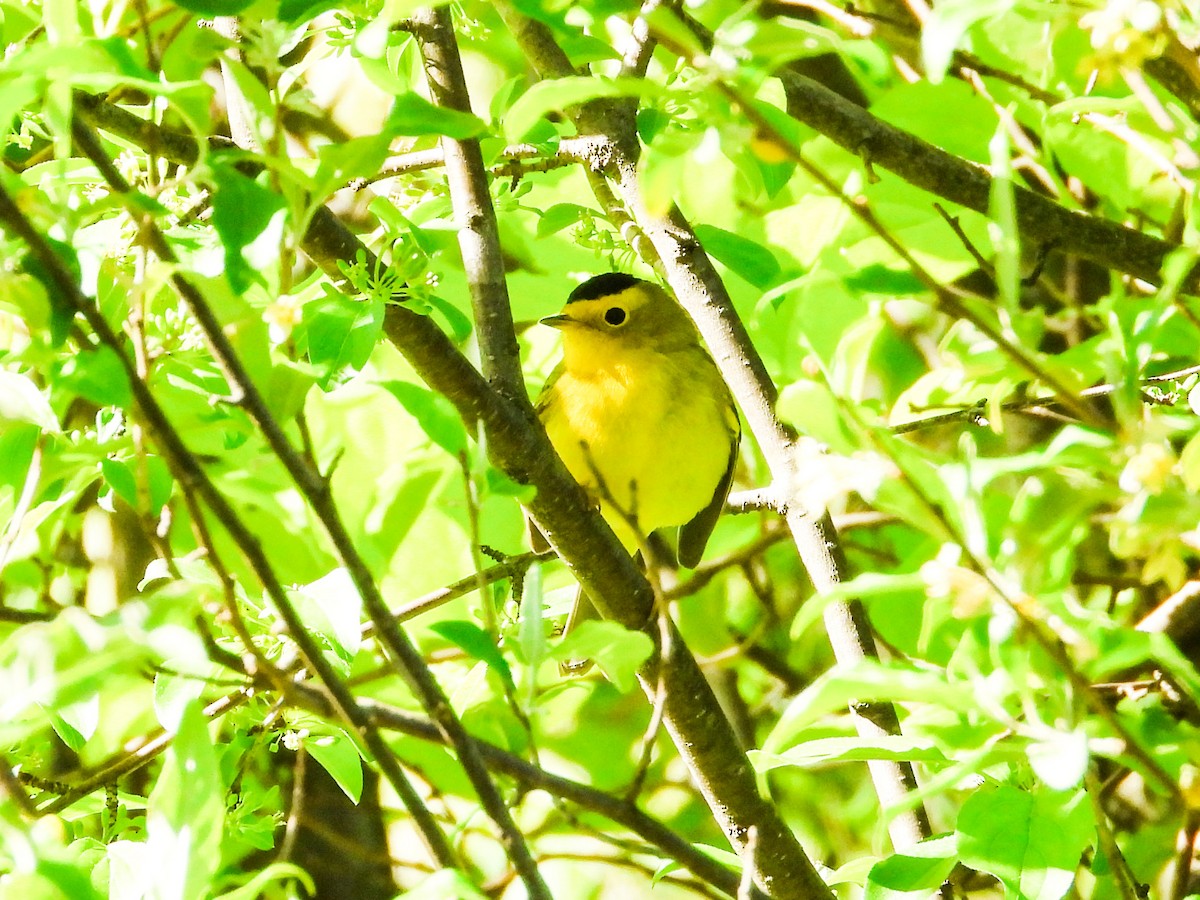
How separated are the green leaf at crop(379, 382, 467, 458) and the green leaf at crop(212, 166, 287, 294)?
15 centimetres

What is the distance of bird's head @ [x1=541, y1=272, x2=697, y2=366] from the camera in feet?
10.2

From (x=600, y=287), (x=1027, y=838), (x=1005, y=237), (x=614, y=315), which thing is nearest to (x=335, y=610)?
(x=1027, y=838)

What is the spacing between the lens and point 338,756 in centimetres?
153

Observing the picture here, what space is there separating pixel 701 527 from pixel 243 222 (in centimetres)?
204

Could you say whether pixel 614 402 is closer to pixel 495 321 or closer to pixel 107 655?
pixel 495 321

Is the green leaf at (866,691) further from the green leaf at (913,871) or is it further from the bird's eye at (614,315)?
the bird's eye at (614,315)

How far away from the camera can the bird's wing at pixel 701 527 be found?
9.34 feet

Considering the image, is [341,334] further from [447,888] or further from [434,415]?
[447,888]

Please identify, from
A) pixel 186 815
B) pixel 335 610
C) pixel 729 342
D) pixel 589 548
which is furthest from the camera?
pixel 729 342

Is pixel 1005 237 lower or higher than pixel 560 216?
higher

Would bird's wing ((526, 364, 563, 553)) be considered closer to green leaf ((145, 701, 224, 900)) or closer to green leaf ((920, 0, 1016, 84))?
green leaf ((145, 701, 224, 900))

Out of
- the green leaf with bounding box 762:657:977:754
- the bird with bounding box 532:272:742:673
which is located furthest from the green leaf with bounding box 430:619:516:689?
the bird with bounding box 532:272:742:673

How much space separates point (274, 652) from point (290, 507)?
21.7 inches

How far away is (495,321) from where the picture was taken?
1.67 metres
